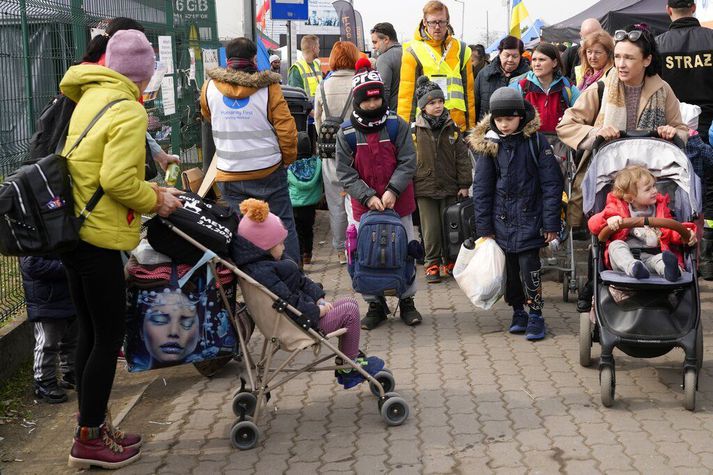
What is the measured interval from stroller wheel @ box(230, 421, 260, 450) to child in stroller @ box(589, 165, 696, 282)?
7.41 ft

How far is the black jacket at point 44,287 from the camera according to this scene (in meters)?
5.99

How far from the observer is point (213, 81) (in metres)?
7.64

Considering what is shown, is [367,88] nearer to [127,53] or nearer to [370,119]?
[370,119]

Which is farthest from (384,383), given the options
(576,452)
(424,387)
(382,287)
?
(382,287)

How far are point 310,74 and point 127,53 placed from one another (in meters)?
8.34

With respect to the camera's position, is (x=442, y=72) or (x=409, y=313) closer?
(x=409, y=313)

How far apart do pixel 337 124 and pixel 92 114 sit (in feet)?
15.5

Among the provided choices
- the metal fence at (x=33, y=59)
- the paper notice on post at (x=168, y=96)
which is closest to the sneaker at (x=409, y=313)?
the metal fence at (x=33, y=59)

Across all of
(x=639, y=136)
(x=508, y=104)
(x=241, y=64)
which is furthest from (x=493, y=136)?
(x=241, y=64)

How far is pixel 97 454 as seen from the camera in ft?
16.2

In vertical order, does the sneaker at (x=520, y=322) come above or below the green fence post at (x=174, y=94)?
below

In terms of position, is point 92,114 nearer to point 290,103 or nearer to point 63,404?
point 63,404

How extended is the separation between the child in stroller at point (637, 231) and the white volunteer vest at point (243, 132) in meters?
2.74

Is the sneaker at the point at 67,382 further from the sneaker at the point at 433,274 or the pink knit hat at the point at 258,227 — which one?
the sneaker at the point at 433,274
